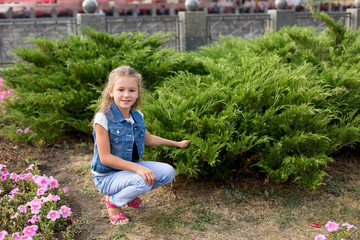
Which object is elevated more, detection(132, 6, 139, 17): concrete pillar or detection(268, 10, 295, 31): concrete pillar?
detection(132, 6, 139, 17): concrete pillar

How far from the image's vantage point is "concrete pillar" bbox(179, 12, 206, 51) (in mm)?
10164

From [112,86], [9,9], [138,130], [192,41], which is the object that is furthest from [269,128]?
[9,9]

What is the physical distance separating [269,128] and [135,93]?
125cm

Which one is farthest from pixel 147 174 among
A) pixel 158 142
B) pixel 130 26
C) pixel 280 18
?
pixel 280 18

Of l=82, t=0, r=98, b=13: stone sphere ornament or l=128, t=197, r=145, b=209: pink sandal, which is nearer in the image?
l=128, t=197, r=145, b=209: pink sandal

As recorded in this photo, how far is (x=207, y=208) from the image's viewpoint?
10.2ft

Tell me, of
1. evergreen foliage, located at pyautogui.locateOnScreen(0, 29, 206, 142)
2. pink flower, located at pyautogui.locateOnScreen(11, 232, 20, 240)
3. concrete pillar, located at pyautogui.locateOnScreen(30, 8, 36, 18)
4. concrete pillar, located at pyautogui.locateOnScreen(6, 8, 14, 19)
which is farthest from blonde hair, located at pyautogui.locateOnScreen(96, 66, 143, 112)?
concrete pillar, located at pyautogui.locateOnScreen(30, 8, 36, 18)

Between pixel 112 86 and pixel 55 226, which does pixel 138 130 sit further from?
pixel 55 226

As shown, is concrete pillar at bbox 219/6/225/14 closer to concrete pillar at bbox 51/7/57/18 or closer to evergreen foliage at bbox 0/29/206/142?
concrete pillar at bbox 51/7/57/18

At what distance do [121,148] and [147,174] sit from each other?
0.30 meters

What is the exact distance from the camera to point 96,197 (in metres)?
3.32

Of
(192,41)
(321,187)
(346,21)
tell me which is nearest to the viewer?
(321,187)

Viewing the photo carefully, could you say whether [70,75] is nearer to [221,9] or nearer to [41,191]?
[41,191]

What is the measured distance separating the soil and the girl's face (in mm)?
938
